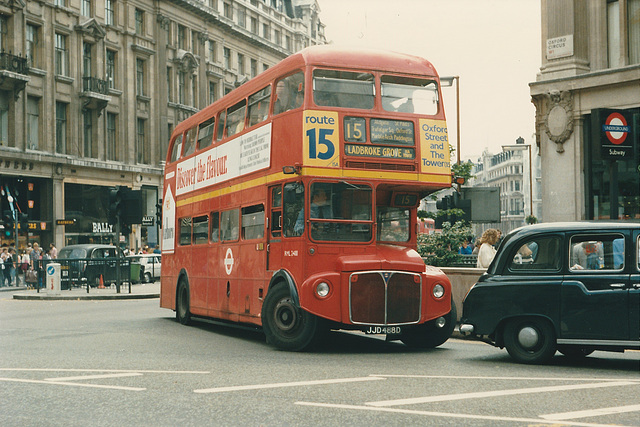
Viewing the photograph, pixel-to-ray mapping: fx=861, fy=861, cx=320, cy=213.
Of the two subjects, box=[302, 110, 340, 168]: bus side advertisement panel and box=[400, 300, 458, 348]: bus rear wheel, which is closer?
box=[302, 110, 340, 168]: bus side advertisement panel

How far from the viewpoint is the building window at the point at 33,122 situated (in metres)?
42.6

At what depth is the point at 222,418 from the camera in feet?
21.9

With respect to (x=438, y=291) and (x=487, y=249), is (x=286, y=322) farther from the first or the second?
(x=487, y=249)

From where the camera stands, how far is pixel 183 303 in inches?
690

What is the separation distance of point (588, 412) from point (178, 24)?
5352 cm

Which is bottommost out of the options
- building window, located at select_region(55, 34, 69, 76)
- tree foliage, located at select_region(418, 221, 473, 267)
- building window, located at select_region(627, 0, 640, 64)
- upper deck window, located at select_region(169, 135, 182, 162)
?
tree foliage, located at select_region(418, 221, 473, 267)

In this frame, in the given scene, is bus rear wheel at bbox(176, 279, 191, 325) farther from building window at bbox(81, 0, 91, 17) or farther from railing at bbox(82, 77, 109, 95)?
building window at bbox(81, 0, 91, 17)

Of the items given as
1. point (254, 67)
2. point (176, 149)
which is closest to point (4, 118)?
point (176, 149)

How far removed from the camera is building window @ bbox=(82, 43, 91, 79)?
4719 cm

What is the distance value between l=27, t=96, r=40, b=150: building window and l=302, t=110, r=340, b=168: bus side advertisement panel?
33.8 meters

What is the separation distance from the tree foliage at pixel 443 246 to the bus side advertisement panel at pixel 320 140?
935 centimetres

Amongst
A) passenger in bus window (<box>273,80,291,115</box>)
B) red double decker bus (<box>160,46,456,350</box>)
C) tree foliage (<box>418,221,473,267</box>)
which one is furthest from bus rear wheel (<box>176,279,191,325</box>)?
tree foliage (<box>418,221,473,267</box>)

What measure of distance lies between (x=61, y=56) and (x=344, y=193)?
1461 inches

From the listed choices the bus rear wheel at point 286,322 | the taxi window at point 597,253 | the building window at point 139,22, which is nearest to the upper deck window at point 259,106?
the bus rear wheel at point 286,322
